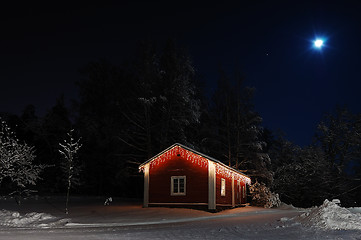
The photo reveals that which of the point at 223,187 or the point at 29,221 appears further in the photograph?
the point at 223,187

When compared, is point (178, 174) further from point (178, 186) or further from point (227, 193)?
point (227, 193)

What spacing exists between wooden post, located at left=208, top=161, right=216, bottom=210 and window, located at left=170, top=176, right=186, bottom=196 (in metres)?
1.86

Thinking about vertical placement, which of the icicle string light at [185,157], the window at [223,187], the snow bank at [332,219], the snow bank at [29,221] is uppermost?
the icicle string light at [185,157]

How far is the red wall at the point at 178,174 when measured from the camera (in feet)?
71.7

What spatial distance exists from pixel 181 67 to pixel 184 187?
12554mm

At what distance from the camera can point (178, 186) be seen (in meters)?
22.7

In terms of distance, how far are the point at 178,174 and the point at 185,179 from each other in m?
0.59

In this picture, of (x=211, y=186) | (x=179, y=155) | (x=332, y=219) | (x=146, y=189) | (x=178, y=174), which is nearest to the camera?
(x=332, y=219)

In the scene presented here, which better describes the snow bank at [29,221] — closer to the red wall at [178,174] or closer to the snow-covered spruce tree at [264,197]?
the red wall at [178,174]

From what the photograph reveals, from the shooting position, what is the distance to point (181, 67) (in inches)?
1211

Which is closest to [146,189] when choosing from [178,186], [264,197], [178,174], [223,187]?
[178,186]

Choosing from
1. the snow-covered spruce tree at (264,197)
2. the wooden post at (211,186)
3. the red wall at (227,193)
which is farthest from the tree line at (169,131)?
the wooden post at (211,186)

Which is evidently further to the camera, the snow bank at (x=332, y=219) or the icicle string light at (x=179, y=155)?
the icicle string light at (x=179, y=155)

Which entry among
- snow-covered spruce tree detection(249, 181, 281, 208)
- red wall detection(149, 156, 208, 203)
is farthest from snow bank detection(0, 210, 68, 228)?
snow-covered spruce tree detection(249, 181, 281, 208)
